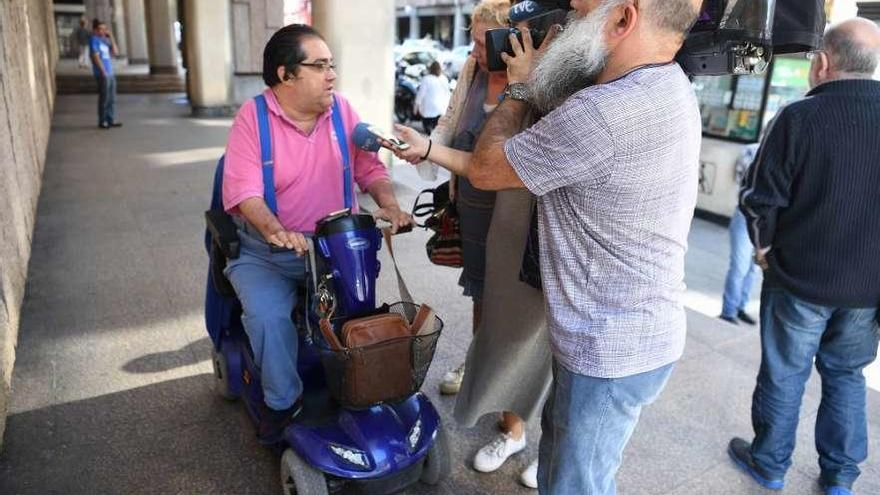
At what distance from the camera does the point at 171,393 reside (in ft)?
10.7

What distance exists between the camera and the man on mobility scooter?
2436 mm

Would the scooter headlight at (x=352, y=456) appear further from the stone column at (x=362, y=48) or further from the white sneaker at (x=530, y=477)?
the stone column at (x=362, y=48)

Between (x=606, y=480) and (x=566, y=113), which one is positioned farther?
(x=606, y=480)

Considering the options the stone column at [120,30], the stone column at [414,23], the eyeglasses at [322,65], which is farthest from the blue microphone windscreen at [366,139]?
the stone column at [414,23]

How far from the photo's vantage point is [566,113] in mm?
1587

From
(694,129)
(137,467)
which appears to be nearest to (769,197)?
(694,129)

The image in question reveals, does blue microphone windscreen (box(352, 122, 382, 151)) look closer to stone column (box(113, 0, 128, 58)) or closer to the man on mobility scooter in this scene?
the man on mobility scooter

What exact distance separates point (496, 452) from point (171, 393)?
1.62m

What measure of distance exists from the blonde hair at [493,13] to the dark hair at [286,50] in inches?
26.4

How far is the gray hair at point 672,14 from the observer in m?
1.56

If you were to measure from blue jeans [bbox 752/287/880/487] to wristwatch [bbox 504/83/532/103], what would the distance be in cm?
147

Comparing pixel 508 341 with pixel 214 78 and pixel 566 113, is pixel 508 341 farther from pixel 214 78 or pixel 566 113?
pixel 214 78

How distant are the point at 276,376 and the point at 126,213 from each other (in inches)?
182

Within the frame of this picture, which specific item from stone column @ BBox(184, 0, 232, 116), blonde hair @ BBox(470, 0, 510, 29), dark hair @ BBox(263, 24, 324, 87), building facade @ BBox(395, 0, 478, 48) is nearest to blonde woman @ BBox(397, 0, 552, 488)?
blonde hair @ BBox(470, 0, 510, 29)
